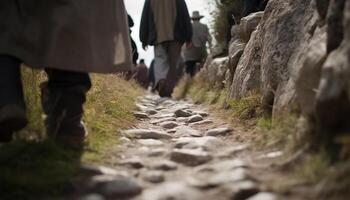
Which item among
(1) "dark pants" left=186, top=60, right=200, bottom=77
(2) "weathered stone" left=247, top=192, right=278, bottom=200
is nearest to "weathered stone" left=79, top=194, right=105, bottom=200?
(2) "weathered stone" left=247, top=192, right=278, bottom=200

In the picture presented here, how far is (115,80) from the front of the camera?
630cm

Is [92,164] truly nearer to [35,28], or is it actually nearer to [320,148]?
[35,28]

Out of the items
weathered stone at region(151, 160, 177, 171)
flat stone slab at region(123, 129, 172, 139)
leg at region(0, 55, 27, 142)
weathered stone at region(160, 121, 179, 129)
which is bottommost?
weathered stone at region(160, 121, 179, 129)

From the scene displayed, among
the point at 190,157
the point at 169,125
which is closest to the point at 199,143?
the point at 190,157

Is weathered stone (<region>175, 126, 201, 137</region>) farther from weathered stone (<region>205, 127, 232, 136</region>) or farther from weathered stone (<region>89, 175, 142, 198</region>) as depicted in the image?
weathered stone (<region>89, 175, 142, 198</region>)

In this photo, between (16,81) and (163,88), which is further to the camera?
(163,88)

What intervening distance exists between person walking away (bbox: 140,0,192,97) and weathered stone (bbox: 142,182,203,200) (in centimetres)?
534

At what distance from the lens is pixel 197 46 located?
1073cm

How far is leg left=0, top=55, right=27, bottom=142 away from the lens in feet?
7.14

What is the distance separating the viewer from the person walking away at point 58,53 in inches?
90.3

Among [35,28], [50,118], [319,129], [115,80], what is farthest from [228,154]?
[115,80]

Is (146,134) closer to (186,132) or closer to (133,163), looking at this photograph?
(186,132)

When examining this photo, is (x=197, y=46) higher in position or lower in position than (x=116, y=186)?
lower

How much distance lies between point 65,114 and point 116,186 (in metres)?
0.80
